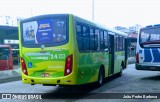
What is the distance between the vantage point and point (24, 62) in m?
10.2

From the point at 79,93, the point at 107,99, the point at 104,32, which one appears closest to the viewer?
the point at 107,99

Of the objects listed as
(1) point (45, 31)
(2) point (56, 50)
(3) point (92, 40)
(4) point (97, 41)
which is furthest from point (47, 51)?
(4) point (97, 41)

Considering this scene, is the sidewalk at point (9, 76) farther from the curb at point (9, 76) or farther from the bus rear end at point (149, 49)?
the bus rear end at point (149, 49)

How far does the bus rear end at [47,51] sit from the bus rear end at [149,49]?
22.7 ft

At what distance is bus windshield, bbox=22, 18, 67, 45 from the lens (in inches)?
379

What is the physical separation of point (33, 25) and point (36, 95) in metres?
2.49

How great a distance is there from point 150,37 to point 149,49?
0.65m

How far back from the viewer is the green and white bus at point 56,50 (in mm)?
9445

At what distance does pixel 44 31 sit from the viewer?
388 inches

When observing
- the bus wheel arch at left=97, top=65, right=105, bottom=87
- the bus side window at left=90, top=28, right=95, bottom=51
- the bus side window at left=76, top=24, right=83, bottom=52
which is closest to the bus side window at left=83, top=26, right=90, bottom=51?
the bus side window at left=76, top=24, right=83, bottom=52

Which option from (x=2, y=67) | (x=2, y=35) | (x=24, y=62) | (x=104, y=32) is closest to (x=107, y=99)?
(x=24, y=62)

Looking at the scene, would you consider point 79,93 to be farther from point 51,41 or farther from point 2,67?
point 2,67

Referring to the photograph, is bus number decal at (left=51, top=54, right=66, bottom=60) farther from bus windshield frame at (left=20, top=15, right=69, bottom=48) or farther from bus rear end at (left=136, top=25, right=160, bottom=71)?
bus rear end at (left=136, top=25, right=160, bottom=71)

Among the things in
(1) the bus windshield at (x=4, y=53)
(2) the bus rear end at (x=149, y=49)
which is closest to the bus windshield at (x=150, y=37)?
(2) the bus rear end at (x=149, y=49)
